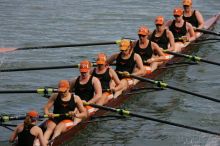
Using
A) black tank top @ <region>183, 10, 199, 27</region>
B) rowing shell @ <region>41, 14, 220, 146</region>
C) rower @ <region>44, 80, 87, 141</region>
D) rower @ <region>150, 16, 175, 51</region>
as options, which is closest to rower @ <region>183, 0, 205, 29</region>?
black tank top @ <region>183, 10, 199, 27</region>

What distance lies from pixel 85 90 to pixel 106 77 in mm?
915

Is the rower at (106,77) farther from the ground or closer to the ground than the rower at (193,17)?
closer to the ground

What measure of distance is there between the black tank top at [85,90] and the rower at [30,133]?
2.51 meters

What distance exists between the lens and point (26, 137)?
1241 centimetres

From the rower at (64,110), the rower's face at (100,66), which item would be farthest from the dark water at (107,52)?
the rower's face at (100,66)

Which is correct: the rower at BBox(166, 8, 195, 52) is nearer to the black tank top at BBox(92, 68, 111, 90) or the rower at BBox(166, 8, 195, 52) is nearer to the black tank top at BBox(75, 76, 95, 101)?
the black tank top at BBox(92, 68, 111, 90)

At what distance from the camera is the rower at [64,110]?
13363mm

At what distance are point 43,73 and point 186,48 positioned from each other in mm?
4792

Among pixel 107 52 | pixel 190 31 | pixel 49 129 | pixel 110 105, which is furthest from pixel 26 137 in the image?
pixel 107 52

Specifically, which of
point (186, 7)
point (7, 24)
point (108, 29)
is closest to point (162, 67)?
point (186, 7)

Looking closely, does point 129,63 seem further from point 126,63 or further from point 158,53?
point 158,53

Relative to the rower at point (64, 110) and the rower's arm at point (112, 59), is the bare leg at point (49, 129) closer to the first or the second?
the rower at point (64, 110)

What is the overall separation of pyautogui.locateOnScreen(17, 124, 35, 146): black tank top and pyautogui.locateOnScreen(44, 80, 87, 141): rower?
2.74 ft

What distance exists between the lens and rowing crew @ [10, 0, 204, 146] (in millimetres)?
13227
